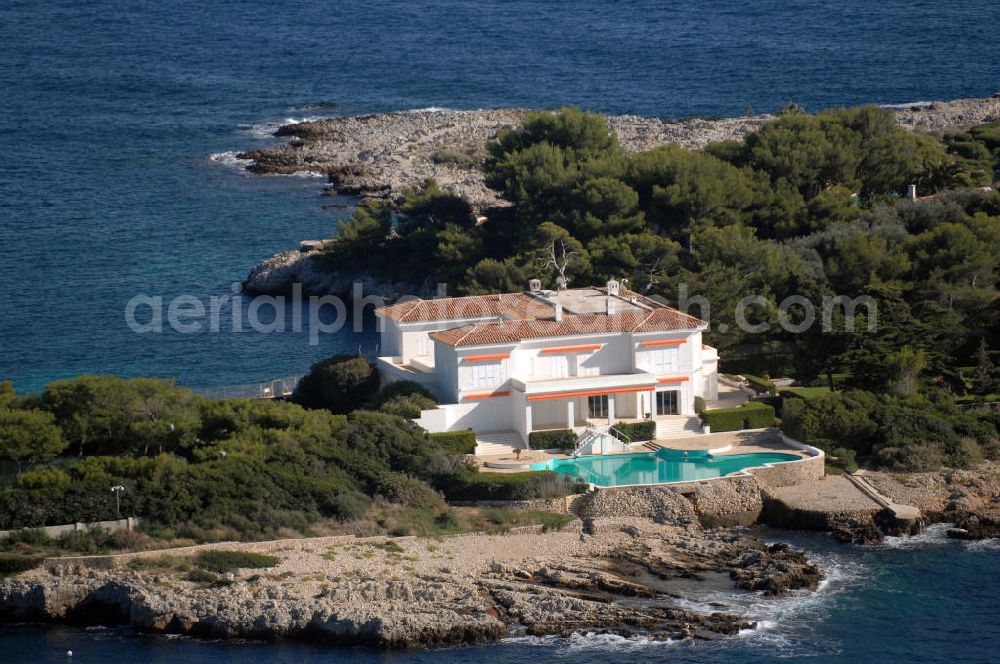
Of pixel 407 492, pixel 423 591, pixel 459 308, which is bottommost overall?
pixel 423 591

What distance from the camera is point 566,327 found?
167 ft

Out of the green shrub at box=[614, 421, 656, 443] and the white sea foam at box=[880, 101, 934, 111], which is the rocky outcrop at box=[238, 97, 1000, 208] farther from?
the green shrub at box=[614, 421, 656, 443]

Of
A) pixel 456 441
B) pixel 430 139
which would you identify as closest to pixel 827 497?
pixel 456 441

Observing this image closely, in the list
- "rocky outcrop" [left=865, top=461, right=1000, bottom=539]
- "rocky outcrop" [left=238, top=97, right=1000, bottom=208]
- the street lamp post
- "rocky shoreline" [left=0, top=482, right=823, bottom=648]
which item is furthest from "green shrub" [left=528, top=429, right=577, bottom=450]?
"rocky outcrop" [left=238, top=97, right=1000, bottom=208]

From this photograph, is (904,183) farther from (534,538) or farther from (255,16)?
(255,16)

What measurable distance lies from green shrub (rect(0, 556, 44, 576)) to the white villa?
12174 millimetres

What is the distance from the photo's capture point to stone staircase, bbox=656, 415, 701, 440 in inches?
1970

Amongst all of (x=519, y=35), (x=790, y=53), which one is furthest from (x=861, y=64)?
(x=519, y=35)

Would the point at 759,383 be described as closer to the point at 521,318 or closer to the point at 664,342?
the point at 664,342

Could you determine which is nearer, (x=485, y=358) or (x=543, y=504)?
(x=543, y=504)

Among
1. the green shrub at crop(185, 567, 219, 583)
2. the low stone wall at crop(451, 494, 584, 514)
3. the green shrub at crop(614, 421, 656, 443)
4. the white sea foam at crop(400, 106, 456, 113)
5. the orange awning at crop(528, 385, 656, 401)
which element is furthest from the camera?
the white sea foam at crop(400, 106, 456, 113)

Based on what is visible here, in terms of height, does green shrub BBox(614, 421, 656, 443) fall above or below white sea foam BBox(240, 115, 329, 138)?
below

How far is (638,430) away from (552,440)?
264 centimetres

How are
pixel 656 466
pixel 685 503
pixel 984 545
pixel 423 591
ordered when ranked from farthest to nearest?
pixel 656 466, pixel 685 503, pixel 984 545, pixel 423 591
